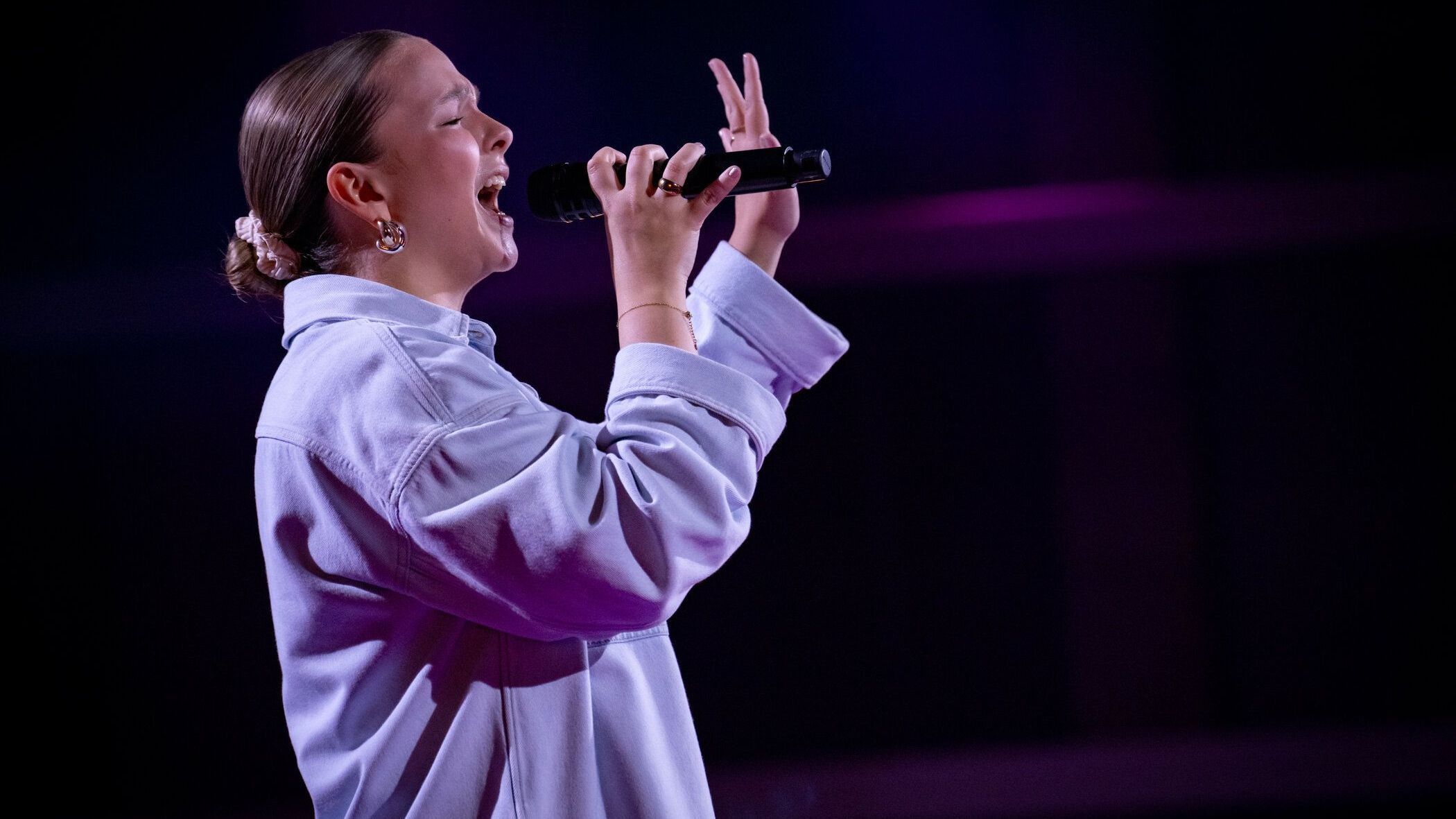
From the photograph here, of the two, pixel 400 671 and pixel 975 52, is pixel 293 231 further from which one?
Result: pixel 975 52

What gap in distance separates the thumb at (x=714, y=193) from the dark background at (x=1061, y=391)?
0.83 meters

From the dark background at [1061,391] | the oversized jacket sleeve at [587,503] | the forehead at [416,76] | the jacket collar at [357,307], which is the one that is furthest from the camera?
the dark background at [1061,391]

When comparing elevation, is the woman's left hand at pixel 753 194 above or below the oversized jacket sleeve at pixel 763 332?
above

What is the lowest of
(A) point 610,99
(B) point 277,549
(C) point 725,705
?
(C) point 725,705

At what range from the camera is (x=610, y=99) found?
168cm

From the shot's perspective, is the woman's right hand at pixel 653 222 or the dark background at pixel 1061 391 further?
the dark background at pixel 1061 391

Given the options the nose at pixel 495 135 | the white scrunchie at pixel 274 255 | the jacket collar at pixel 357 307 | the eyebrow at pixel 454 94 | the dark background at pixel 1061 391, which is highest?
the eyebrow at pixel 454 94

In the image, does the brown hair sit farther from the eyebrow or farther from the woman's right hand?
the woman's right hand

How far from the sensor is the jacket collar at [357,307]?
0.80m

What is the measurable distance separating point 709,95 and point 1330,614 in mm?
1159

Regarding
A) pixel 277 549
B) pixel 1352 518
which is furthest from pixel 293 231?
pixel 1352 518

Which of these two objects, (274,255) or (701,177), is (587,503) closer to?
(701,177)

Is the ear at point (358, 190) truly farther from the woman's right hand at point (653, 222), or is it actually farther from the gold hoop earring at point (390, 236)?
the woman's right hand at point (653, 222)

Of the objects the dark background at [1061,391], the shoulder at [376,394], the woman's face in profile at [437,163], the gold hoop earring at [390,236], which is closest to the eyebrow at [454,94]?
the woman's face in profile at [437,163]
